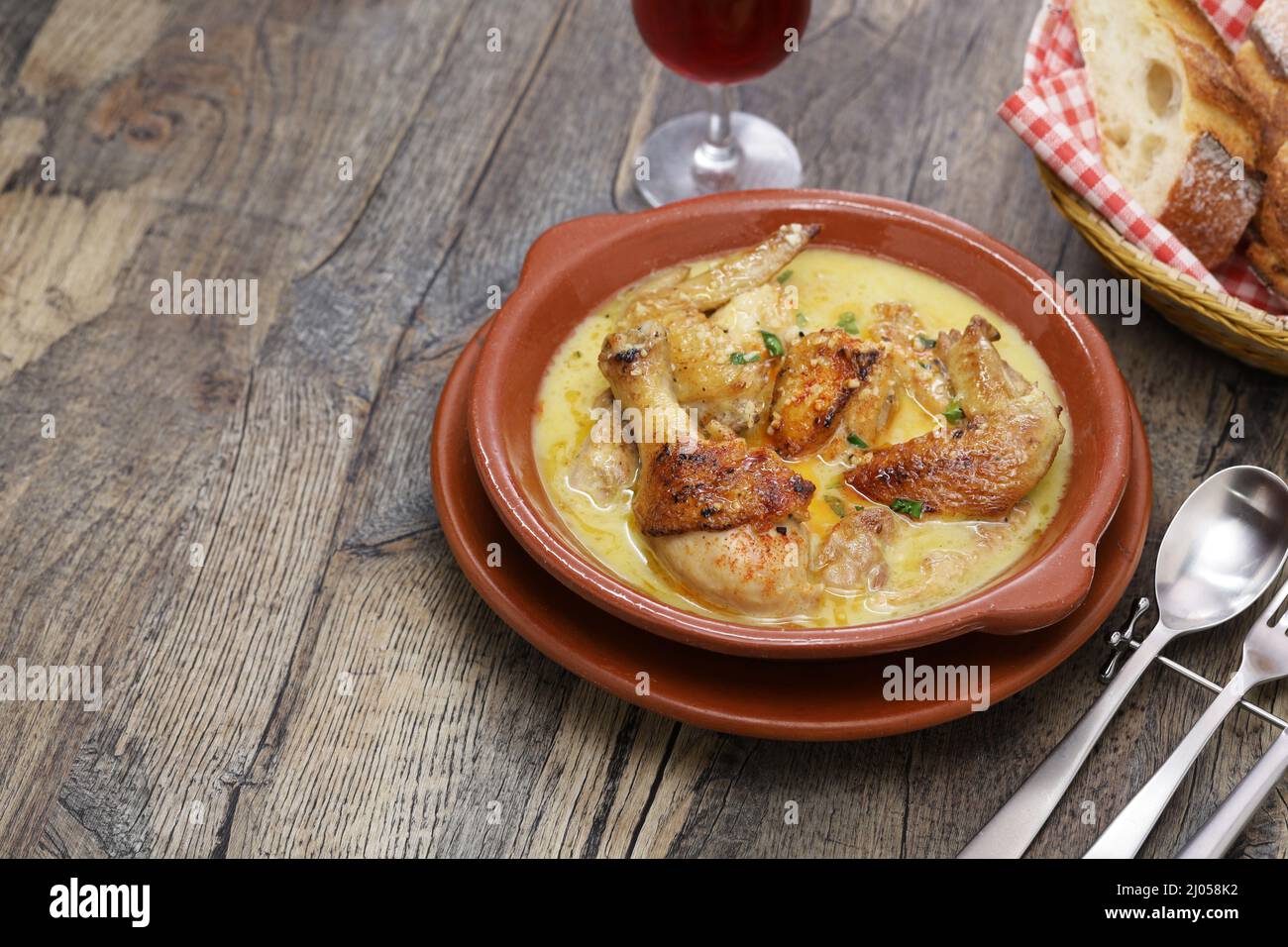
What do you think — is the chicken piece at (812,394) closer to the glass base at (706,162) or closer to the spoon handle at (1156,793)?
the spoon handle at (1156,793)

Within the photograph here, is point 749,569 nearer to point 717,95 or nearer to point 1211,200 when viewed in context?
point 1211,200

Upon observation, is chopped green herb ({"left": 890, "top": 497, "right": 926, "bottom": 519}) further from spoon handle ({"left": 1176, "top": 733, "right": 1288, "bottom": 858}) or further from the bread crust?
the bread crust

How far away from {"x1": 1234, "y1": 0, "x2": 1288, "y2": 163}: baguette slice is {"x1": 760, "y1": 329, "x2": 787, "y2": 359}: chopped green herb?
1.22 metres

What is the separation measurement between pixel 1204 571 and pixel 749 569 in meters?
0.99

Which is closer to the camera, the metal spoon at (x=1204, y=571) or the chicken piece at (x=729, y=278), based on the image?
the metal spoon at (x=1204, y=571)

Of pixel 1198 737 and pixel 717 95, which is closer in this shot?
pixel 1198 737

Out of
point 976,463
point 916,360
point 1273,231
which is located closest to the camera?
point 976,463

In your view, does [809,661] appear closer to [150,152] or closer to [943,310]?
[943,310]

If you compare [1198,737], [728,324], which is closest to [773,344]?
[728,324]

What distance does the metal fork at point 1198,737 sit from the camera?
228 cm

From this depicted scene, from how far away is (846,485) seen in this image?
2.66m

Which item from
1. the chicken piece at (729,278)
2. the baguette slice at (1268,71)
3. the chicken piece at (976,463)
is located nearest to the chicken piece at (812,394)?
the chicken piece at (976,463)

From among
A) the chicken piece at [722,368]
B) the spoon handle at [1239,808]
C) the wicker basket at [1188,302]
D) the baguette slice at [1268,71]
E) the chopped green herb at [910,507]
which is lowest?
the spoon handle at [1239,808]

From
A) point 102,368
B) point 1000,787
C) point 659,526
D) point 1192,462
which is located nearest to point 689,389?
point 659,526
